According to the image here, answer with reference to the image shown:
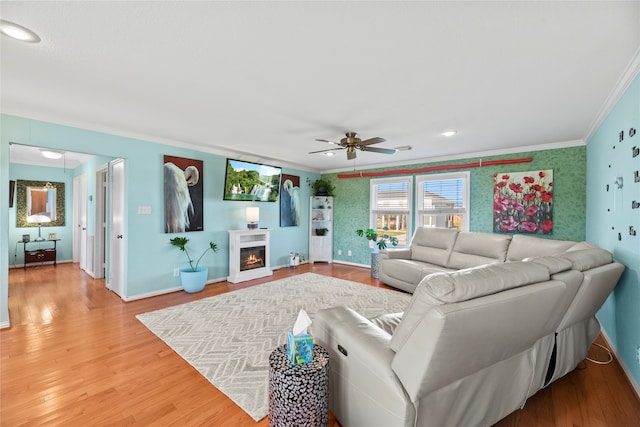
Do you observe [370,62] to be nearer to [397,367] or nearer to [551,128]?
[397,367]

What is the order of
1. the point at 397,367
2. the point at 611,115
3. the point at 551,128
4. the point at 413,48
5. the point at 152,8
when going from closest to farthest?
1. the point at 397,367
2. the point at 152,8
3. the point at 413,48
4. the point at 611,115
5. the point at 551,128

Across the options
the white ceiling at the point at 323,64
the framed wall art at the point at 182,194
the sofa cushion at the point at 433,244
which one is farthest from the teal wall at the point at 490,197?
the framed wall art at the point at 182,194

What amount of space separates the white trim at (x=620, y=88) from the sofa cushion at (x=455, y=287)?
→ 1759 mm

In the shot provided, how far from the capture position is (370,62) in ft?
6.55

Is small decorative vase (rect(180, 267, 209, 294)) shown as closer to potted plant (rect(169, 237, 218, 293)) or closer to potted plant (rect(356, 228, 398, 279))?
potted plant (rect(169, 237, 218, 293))

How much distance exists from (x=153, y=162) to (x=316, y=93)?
294 centimetres

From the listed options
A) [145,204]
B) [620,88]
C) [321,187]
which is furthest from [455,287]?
[321,187]

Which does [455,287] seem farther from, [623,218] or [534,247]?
[534,247]

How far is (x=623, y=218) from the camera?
2324mm

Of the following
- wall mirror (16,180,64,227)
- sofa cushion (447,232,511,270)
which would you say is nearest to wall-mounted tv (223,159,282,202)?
sofa cushion (447,232,511,270)

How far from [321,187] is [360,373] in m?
5.50

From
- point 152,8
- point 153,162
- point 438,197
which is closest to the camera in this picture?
point 152,8

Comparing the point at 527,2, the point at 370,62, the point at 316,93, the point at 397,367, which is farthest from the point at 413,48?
the point at 397,367

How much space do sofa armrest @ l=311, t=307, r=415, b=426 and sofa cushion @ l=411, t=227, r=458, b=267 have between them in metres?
3.21
